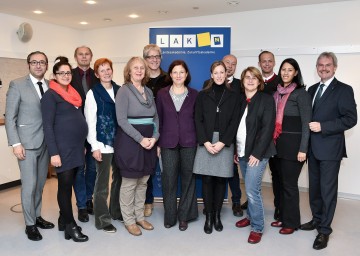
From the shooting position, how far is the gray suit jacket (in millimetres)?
2758

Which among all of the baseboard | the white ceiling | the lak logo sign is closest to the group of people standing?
the lak logo sign

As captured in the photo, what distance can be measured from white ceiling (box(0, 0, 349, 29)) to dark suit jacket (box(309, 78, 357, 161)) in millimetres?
2010

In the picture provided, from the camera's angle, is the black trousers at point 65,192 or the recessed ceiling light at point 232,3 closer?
the black trousers at point 65,192

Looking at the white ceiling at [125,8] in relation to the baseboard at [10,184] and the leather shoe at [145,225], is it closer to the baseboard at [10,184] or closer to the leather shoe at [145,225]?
the baseboard at [10,184]

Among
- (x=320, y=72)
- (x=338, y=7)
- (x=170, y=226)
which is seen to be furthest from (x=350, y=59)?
(x=170, y=226)

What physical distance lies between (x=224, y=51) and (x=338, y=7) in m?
1.80

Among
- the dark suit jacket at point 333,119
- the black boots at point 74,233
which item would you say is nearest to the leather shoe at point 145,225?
the black boots at point 74,233

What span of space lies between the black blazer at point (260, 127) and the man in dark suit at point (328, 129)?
1.22 ft

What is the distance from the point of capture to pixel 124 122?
2.80 m

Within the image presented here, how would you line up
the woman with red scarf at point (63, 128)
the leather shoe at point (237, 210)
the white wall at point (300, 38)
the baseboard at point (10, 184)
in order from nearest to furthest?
the woman with red scarf at point (63, 128)
the leather shoe at point (237, 210)
the white wall at point (300, 38)
the baseboard at point (10, 184)

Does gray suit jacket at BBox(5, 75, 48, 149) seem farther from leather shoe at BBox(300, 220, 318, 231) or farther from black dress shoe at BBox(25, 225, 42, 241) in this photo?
leather shoe at BBox(300, 220, 318, 231)

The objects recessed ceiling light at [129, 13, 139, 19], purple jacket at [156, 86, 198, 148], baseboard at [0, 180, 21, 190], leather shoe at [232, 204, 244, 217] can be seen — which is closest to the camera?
purple jacket at [156, 86, 198, 148]

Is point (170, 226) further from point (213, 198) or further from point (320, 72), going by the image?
point (320, 72)

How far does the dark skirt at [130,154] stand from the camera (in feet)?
9.37
